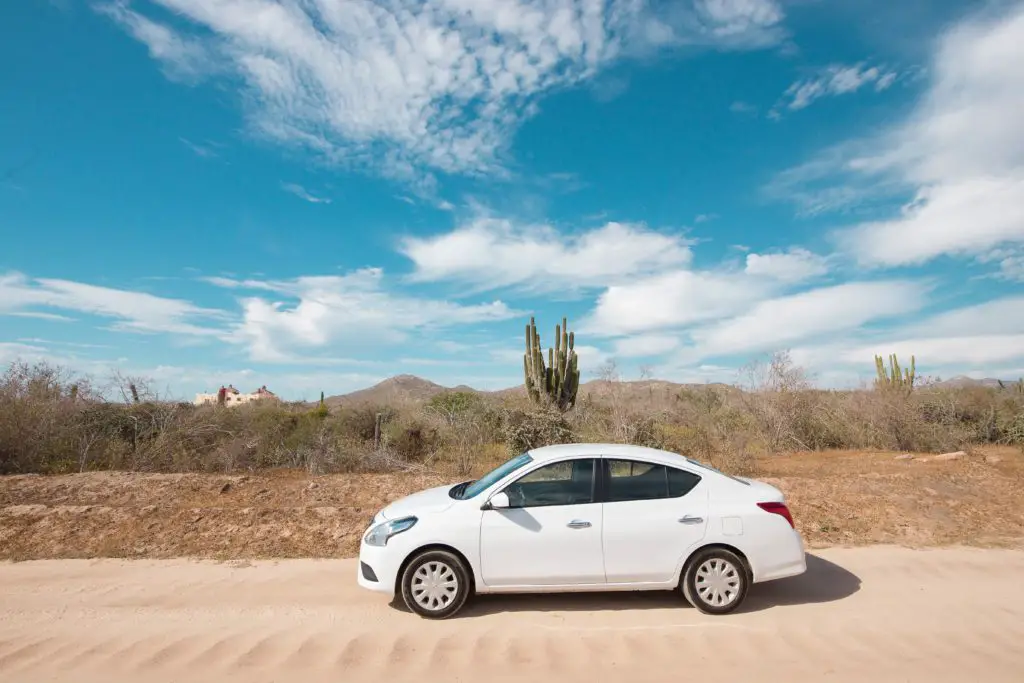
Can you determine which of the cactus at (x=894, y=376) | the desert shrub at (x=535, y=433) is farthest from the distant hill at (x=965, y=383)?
the desert shrub at (x=535, y=433)

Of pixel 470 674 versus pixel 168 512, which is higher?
pixel 168 512

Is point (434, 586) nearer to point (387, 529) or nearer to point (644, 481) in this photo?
point (387, 529)

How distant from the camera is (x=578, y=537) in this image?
214 inches

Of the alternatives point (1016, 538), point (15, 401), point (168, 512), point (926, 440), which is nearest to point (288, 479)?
point (168, 512)

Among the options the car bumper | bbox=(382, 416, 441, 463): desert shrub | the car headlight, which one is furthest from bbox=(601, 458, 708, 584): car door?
bbox=(382, 416, 441, 463): desert shrub

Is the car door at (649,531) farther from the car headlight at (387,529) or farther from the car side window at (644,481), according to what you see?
the car headlight at (387,529)

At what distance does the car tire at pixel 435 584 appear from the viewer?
537cm

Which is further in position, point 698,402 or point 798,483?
point 698,402

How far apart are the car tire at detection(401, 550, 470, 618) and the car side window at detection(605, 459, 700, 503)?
155 cm

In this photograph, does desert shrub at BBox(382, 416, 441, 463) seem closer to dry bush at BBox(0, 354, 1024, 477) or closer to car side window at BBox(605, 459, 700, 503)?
dry bush at BBox(0, 354, 1024, 477)

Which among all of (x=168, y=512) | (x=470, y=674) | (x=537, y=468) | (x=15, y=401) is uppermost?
(x=15, y=401)

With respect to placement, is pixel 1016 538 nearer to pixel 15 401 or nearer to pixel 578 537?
pixel 578 537

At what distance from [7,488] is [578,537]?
10690mm

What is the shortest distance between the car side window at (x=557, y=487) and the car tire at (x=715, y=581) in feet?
3.68
